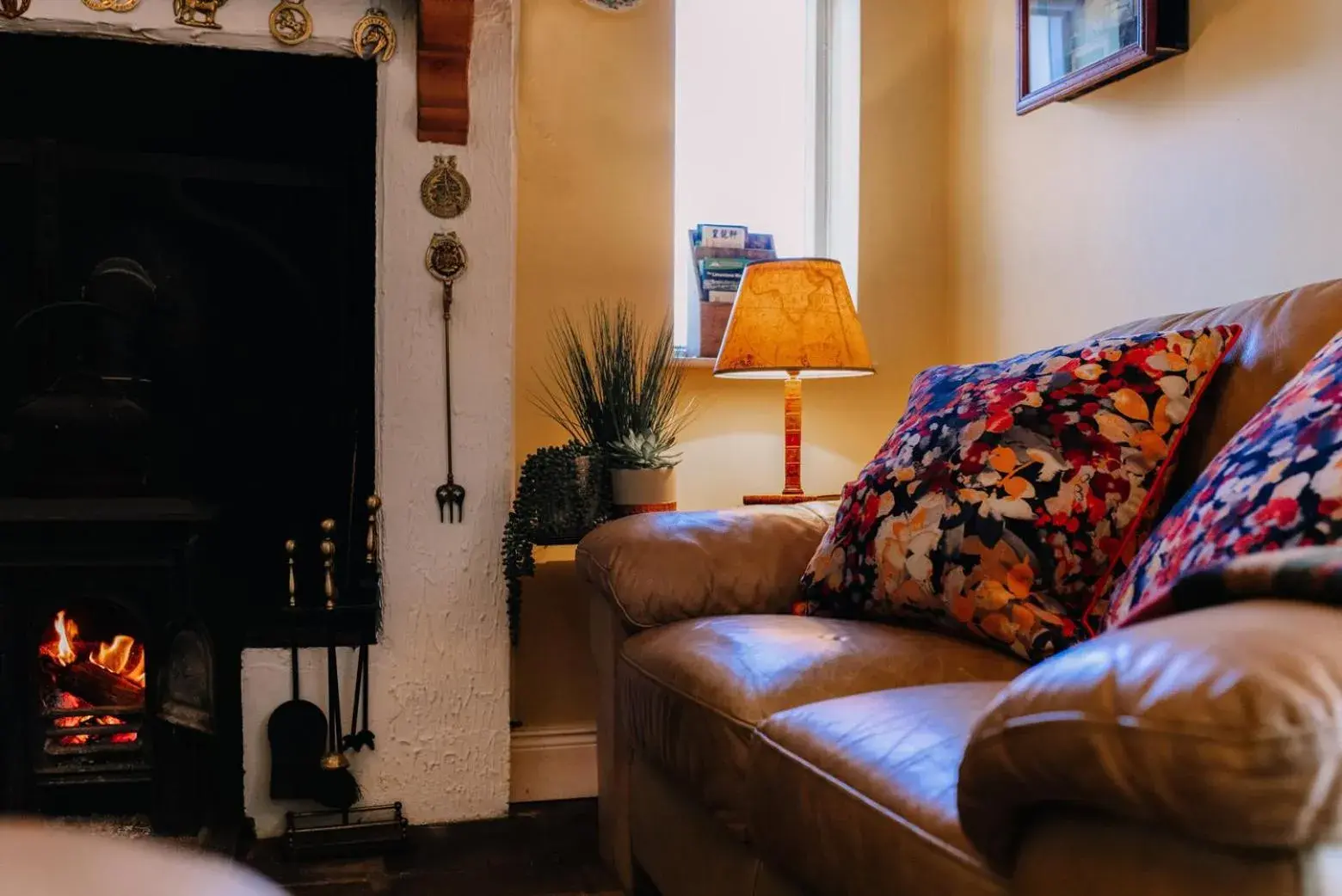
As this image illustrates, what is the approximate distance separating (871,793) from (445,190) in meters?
1.57

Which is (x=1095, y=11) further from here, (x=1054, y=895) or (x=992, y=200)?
(x=1054, y=895)

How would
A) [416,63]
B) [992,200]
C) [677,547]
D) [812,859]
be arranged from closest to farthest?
[812,859], [677,547], [416,63], [992,200]

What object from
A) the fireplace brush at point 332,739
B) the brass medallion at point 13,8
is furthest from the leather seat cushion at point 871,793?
the brass medallion at point 13,8

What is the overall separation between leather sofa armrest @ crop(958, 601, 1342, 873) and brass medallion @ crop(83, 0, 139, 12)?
200 centimetres

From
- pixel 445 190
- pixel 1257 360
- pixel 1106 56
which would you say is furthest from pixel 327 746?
pixel 1106 56

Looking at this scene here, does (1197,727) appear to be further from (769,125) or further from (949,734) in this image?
(769,125)

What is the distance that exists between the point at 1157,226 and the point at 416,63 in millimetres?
1457

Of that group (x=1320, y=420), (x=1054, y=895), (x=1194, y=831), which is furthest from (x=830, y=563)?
(x=1194, y=831)

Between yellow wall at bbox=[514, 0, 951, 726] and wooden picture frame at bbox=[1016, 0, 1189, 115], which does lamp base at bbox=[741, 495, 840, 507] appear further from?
wooden picture frame at bbox=[1016, 0, 1189, 115]

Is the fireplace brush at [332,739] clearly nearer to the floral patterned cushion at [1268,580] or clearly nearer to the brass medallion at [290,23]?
the brass medallion at [290,23]

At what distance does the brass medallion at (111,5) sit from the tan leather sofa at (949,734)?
1.29 m

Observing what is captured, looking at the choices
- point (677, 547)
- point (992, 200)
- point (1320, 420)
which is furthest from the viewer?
point (992, 200)

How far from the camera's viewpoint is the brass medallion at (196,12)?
6.57ft

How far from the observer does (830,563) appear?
5.32 ft
